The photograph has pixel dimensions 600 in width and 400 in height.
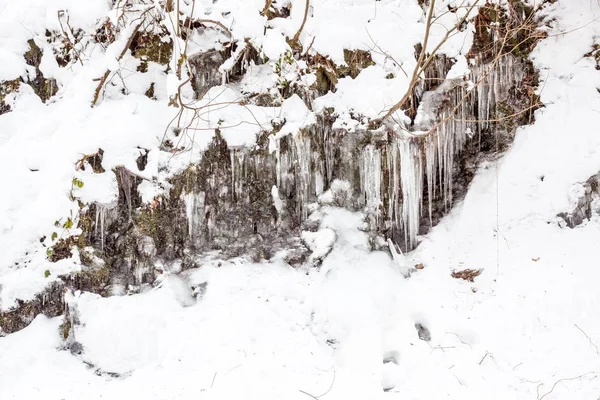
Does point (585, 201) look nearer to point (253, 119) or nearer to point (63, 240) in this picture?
point (253, 119)

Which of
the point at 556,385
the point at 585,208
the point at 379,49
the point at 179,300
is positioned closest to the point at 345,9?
the point at 379,49

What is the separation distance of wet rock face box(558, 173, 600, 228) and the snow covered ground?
0.07 m

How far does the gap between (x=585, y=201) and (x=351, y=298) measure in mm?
2717

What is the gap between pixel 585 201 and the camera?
3.87 meters

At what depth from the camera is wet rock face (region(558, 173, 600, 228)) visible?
385 cm

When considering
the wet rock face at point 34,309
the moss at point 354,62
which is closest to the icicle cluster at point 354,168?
the moss at point 354,62

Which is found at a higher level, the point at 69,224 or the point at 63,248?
the point at 69,224

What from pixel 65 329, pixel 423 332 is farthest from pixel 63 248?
pixel 423 332

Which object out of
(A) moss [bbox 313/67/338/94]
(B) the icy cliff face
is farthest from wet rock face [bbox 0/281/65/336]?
(A) moss [bbox 313/67/338/94]

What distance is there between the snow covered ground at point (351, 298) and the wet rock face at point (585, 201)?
7 centimetres

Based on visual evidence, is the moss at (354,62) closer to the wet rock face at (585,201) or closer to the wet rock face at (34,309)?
the wet rock face at (585,201)

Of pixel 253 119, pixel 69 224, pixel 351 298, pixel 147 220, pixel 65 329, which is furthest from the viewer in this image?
pixel 253 119

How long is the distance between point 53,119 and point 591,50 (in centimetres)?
624

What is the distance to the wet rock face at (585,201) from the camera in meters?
3.85
